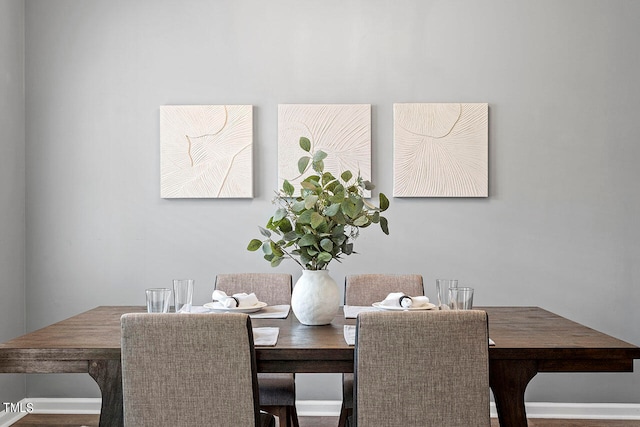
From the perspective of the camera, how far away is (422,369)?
5.25 feet

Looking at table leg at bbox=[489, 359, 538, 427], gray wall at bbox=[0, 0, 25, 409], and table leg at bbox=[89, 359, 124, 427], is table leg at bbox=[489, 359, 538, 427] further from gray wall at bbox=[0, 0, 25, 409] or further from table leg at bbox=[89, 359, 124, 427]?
gray wall at bbox=[0, 0, 25, 409]

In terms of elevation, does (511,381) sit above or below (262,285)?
below

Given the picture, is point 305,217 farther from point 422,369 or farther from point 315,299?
point 422,369

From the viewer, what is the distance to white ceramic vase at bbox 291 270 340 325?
2119mm

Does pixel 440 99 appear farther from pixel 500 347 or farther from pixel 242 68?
pixel 500 347

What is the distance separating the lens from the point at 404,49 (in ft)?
11.1

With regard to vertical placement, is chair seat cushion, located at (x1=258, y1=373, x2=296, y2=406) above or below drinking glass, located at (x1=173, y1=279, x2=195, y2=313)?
below

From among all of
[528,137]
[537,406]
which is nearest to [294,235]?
[528,137]

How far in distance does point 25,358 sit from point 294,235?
0.94 meters

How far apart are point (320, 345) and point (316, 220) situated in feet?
1.44

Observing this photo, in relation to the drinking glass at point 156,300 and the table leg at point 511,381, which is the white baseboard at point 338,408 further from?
the drinking glass at point 156,300

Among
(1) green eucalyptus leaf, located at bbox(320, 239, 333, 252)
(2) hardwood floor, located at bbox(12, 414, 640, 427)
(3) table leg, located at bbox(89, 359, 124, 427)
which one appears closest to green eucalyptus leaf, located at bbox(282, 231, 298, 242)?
(1) green eucalyptus leaf, located at bbox(320, 239, 333, 252)

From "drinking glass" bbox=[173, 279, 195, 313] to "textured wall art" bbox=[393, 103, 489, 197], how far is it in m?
1.57

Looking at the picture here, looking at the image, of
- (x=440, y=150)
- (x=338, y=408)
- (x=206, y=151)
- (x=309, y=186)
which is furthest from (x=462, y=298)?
(x=206, y=151)
